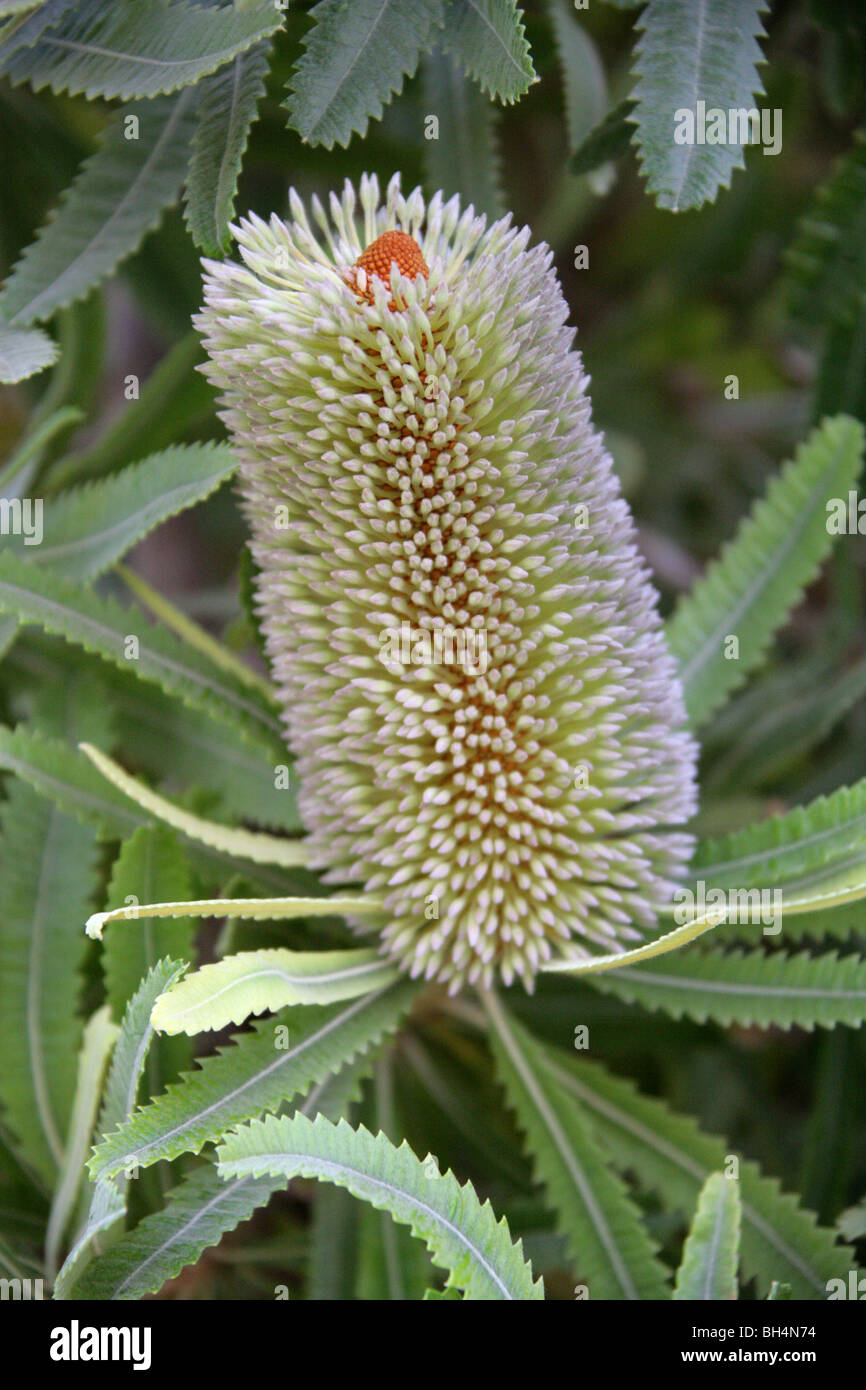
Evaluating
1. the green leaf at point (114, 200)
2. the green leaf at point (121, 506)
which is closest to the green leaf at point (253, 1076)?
the green leaf at point (121, 506)

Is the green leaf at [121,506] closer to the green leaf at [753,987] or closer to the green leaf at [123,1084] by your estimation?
the green leaf at [123,1084]

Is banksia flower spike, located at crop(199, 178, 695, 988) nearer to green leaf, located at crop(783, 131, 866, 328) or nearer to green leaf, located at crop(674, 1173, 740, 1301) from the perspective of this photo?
green leaf, located at crop(674, 1173, 740, 1301)

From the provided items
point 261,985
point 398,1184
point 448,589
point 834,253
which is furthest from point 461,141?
point 398,1184

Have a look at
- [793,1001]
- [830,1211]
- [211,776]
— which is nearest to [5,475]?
[211,776]

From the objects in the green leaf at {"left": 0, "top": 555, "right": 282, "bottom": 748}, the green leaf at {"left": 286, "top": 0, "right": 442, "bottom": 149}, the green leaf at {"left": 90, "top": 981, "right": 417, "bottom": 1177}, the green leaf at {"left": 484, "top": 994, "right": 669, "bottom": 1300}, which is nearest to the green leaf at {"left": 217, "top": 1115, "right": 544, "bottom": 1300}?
the green leaf at {"left": 90, "top": 981, "right": 417, "bottom": 1177}

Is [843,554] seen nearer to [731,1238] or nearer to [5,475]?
[731,1238]

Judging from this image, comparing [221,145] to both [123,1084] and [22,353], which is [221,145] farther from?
[123,1084]

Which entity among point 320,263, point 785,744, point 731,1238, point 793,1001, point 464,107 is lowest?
point 731,1238
